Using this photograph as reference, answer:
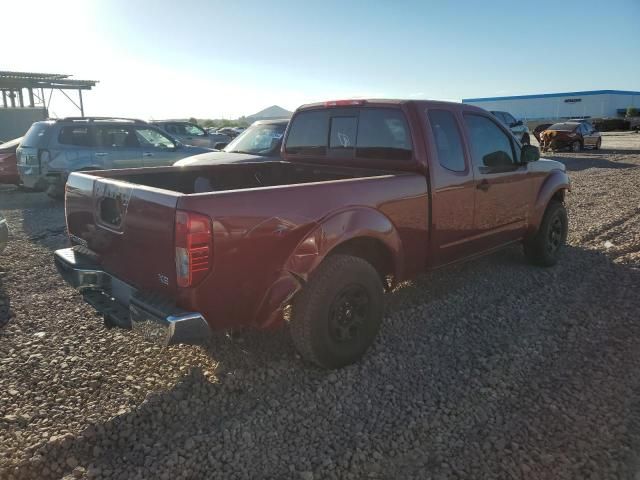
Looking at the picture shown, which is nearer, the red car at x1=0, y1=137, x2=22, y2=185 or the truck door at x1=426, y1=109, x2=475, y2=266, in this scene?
the truck door at x1=426, y1=109, x2=475, y2=266

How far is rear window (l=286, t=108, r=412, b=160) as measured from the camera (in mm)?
4305

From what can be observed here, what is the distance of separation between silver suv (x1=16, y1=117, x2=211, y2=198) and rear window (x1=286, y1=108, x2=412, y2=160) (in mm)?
6561

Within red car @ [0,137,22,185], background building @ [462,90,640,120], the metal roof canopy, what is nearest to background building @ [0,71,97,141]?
the metal roof canopy

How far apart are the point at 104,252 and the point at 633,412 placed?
11.7 ft

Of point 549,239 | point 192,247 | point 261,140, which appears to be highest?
point 261,140

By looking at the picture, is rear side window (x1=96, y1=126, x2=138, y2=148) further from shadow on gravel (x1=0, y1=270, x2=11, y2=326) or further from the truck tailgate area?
the truck tailgate area

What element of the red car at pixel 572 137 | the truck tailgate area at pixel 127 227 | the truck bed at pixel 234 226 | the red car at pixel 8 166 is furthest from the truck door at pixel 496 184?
the red car at pixel 572 137

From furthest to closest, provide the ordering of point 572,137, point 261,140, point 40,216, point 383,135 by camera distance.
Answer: point 572,137 → point 261,140 → point 40,216 → point 383,135

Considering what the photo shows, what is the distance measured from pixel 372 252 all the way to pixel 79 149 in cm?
840

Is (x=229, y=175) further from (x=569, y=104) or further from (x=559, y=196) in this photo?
(x=569, y=104)

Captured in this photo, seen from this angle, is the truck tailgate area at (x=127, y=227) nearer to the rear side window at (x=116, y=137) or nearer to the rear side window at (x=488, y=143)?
the rear side window at (x=488, y=143)

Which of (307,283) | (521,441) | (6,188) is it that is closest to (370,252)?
(307,283)

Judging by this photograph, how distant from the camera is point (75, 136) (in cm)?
1027

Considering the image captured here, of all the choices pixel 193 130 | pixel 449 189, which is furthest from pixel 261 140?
pixel 193 130
